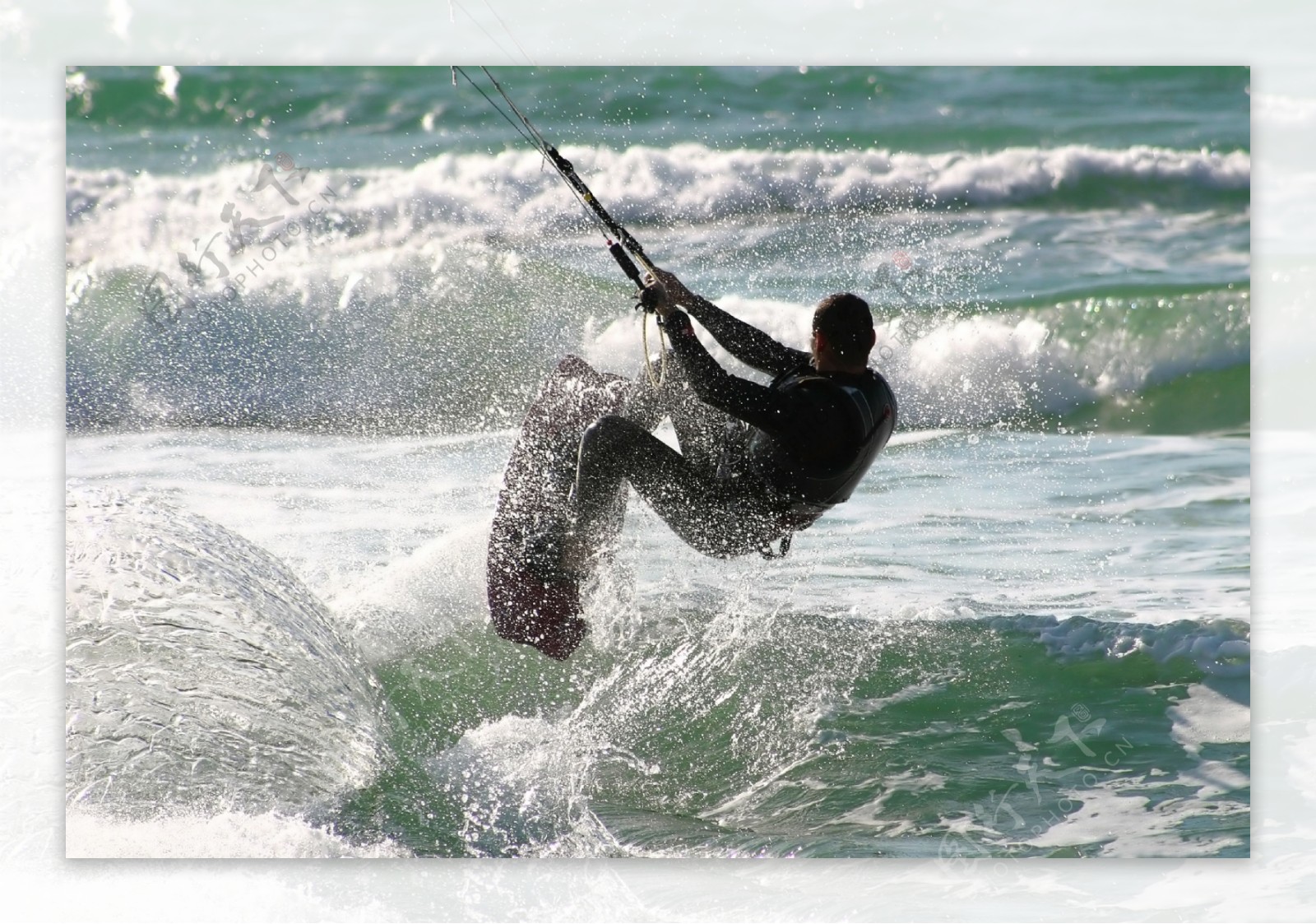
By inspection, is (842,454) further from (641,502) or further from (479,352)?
(479,352)

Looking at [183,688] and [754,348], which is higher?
[754,348]

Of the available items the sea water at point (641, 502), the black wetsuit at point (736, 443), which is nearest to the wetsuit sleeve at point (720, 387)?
the black wetsuit at point (736, 443)

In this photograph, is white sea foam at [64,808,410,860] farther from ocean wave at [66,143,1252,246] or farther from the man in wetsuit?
ocean wave at [66,143,1252,246]

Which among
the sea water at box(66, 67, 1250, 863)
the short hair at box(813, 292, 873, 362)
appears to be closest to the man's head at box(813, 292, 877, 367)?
the short hair at box(813, 292, 873, 362)

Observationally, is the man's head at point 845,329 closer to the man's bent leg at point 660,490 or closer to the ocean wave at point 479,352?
the man's bent leg at point 660,490

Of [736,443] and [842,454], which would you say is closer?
[842,454]

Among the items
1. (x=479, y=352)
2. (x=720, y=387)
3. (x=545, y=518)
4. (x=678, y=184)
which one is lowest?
(x=545, y=518)

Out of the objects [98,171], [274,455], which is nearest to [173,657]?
[274,455]

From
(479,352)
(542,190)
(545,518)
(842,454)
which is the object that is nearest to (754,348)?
(842,454)
